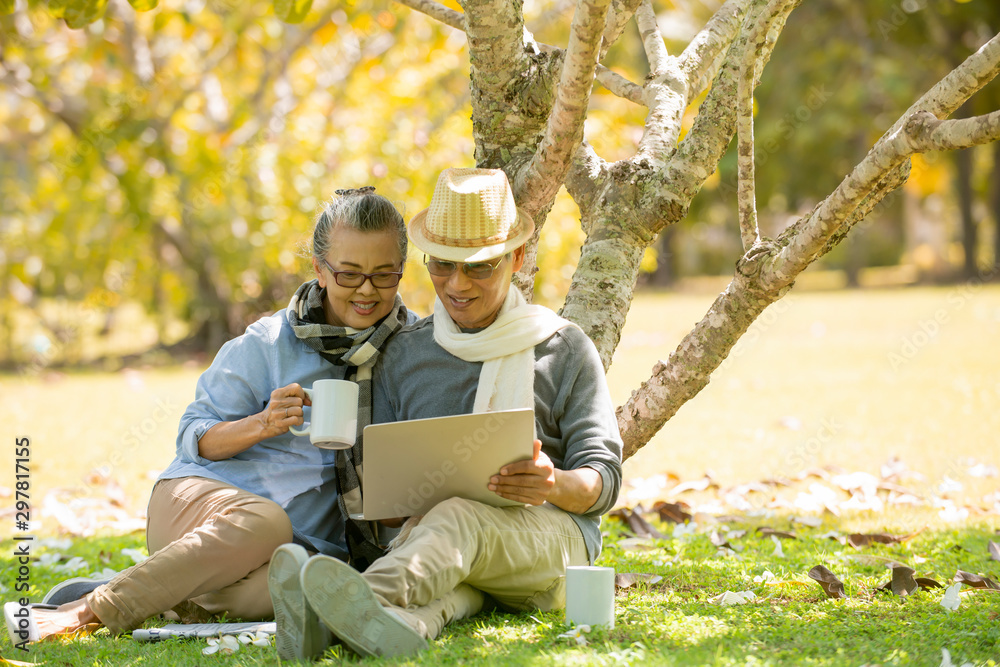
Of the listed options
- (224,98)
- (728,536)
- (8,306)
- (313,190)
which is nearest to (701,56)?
(728,536)

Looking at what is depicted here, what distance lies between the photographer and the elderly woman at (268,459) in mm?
2730

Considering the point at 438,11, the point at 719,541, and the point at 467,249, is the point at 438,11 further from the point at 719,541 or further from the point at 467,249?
the point at 719,541

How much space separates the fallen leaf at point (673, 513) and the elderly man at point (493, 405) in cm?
165

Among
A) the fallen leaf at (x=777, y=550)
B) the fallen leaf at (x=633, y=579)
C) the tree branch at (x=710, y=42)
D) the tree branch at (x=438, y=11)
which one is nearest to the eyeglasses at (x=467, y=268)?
the fallen leaf at (x=633, y=579)

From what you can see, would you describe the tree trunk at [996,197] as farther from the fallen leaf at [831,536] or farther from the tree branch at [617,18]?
the tree branch at [617,18]

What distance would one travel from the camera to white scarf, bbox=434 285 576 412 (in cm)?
278

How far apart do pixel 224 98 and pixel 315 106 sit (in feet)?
4.22

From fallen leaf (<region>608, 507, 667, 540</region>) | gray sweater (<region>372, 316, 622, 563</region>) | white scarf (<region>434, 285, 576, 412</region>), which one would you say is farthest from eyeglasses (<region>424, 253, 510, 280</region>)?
fallen leaf (<region>608, 507, 667, 540</region>)

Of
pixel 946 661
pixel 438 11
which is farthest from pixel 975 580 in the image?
pixel 438 11

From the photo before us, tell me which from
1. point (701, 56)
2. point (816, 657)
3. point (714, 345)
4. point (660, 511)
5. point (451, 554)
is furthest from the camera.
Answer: point (660, 511)

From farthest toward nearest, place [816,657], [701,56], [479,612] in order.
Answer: [701,56], [479,612], [816,657]

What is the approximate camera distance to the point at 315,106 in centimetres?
1180

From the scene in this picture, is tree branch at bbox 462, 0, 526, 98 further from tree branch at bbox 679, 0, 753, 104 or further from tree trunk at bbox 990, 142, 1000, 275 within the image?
tree trunk at bbox 990, 142, 1000, 275

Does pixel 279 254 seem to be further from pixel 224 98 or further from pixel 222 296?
pixel 224 98
